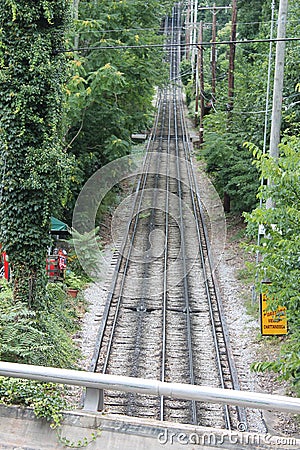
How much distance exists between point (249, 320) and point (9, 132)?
754cm

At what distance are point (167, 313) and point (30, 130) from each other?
6.25m

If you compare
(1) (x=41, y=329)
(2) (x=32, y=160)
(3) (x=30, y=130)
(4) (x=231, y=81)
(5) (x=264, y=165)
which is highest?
(4) (x=231, y=81)

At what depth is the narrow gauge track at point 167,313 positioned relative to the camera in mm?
11516

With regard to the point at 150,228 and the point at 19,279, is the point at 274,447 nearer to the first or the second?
the point at 19,279

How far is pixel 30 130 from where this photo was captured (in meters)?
12.7

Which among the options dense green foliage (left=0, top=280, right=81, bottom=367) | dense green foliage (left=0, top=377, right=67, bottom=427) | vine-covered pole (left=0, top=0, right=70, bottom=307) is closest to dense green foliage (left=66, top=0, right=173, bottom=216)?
dense green foliage (left=0, top=280, right=81, bottom=367)

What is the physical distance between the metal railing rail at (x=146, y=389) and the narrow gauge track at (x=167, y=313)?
6.23m

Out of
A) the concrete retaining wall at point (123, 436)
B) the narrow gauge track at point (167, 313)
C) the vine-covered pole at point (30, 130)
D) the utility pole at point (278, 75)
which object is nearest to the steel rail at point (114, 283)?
the narrow gauge track at point (167, 313)

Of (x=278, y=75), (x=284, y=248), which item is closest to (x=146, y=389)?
(x=284, y=248)

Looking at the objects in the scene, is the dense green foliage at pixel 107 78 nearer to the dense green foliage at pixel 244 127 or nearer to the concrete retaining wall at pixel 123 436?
the dense green foliage at pixel 244 127

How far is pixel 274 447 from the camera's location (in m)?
4.73

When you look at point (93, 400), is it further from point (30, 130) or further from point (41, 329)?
point (30, 130)

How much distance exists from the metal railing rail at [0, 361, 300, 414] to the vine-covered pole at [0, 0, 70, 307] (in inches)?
313

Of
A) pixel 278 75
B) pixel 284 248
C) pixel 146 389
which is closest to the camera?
pixel 146 389
